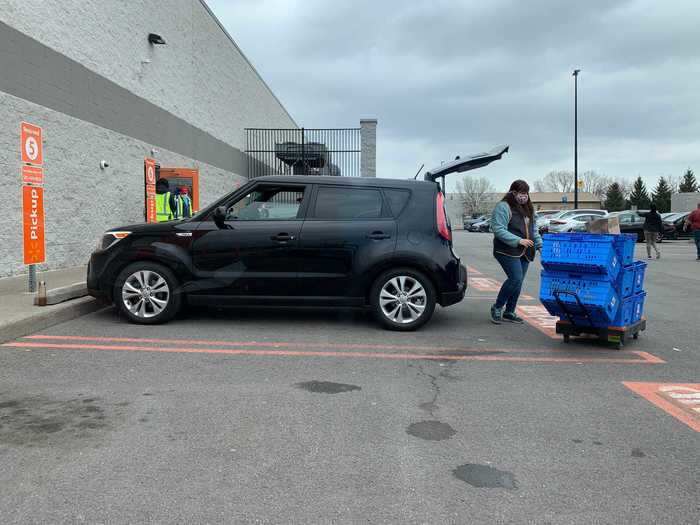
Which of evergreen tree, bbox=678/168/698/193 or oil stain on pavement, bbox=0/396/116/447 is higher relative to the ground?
evergreen tree, bbox=678/168/698/193

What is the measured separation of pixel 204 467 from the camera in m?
3.25

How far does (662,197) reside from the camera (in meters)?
70.5

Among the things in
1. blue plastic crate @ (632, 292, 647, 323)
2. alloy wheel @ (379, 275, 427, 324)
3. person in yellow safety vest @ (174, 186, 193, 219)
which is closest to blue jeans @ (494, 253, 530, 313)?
alloy wheel @ (379, 275, 427, 324)

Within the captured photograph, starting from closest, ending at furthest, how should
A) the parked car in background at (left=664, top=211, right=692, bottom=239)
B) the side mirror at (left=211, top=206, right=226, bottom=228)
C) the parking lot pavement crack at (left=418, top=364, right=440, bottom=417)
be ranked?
1. the parking lot pavement crack at (left=418, top=364, right=440, bottom=417)
2. the side mirror at (left=211, top=206, right=226, bottom=228)
3. the parked car in background at (left=664, top=211, right=692, bottom=239)

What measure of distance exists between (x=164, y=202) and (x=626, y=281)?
9925mm

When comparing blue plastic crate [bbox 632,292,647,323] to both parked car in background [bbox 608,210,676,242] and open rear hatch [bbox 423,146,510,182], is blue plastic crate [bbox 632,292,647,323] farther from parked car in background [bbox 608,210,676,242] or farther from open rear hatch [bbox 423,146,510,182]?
parked car in background [bbox 608,210,676,242]

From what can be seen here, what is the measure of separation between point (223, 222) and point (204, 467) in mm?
4124

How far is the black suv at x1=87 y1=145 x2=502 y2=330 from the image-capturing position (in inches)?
273

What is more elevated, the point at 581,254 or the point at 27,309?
the point at 581,254

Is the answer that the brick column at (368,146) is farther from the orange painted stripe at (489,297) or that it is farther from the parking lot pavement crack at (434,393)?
the parking lot pavement crack at (434,393)

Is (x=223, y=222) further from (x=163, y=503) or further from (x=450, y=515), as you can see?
(x=450, y=515)

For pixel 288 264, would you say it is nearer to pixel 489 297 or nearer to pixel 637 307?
pixel 637 307

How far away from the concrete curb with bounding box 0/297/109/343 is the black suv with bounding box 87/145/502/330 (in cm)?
54

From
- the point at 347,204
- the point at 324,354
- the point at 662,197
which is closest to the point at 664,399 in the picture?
the point at 324,354
